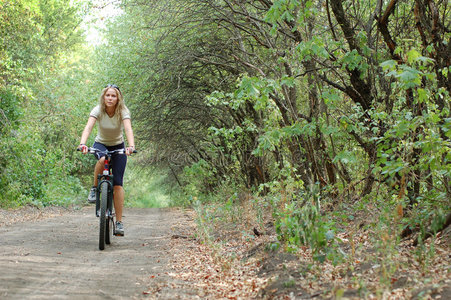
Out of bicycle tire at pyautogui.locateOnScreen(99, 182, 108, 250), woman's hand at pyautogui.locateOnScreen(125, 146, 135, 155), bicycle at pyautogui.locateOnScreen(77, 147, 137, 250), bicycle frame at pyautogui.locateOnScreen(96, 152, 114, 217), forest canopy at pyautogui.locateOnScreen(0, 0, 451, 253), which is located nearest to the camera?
forest canopy at pyautogui.locateOnScreen(0, 0, 451, 253)

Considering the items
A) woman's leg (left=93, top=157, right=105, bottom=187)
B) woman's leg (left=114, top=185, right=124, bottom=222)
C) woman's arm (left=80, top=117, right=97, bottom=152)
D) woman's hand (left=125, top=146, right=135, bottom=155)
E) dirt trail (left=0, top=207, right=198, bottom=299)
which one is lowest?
dirt trail (left=0, top=207, right=198, bottom=299)

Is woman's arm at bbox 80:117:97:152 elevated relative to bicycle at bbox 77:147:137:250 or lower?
elevated

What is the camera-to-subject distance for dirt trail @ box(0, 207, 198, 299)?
13.7ft

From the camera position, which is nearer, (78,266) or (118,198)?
(78,266)

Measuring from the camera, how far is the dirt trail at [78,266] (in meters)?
4.18

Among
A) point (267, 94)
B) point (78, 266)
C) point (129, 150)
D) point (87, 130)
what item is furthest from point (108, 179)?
point (267, 94)

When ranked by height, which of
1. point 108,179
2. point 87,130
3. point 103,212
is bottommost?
point 103,212

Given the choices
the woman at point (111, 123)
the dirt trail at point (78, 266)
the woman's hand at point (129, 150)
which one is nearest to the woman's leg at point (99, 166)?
the woman at point (111, 123)

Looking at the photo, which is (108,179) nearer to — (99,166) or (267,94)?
(99,166)

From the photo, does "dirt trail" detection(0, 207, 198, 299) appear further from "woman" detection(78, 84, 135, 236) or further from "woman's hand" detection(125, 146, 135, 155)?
"woman's hand" detection(125, 146, 135, 155)

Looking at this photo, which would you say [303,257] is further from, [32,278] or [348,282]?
[32,278]

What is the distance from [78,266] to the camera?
530 centimetres

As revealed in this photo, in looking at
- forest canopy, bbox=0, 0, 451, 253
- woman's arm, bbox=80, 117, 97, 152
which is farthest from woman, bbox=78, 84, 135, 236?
forest canopy, bbox=0, 0, 451, 253

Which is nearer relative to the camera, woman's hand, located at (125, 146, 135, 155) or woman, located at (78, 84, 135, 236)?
woman's hand, located at (125, 146, 135, 155)
